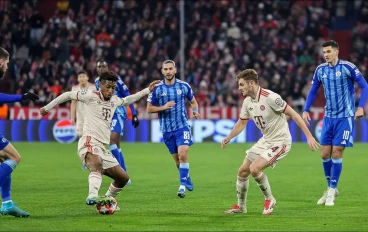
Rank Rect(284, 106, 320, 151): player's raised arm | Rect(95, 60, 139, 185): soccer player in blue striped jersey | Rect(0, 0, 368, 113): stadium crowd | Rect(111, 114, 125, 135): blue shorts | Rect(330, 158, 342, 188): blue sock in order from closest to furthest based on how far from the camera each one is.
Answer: Rect(284, 106, 320, 151): player's raised arm, Rect(330, 158, 342, 188): blue sock, Rect(95, 60, 139, 185): soccer player in blue striped jersey, Rect(111, 114, 125, 135): blue shorts, Rect(0, 0, 368, 113): stadium crowd

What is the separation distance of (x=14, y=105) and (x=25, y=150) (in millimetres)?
4985

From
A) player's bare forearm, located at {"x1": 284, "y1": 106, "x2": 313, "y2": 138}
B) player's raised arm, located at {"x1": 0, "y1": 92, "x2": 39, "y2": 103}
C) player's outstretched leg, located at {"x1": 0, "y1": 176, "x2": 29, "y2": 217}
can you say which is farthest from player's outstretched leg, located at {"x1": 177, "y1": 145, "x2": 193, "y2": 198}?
player's raised arm, located at {"x1": 0, "y1": 92, "x2": 39, "y2": 103}

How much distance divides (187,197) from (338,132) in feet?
8.59

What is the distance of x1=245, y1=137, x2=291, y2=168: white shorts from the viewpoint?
11.1 metres

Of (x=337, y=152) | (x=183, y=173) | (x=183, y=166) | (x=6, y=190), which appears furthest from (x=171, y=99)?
(x=6, y=190)

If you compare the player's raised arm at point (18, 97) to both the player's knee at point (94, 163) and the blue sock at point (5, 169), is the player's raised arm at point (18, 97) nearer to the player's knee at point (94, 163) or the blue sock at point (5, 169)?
the blue sock at point (5, 169)

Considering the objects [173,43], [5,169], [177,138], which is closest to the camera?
[5,169]

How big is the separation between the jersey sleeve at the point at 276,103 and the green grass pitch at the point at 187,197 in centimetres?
141

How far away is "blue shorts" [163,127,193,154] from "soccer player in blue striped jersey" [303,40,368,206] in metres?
2.37

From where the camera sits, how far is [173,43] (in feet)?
111

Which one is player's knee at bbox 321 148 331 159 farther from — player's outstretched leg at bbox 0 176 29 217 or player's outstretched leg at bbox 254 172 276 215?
player's outstretched leg at bbox 0 176 29 217

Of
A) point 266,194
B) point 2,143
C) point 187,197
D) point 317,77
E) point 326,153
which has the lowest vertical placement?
point 187,197

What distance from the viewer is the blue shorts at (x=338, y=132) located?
12.6 metres

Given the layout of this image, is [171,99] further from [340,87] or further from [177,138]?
[340,87]
